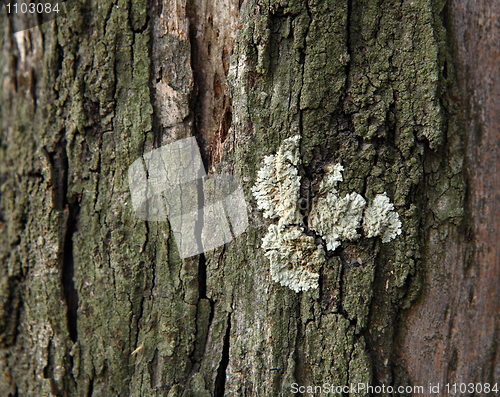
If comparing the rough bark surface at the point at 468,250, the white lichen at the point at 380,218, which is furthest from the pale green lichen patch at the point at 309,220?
the rough bark surface at the point at 468,250

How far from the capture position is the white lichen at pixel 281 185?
1228 mm

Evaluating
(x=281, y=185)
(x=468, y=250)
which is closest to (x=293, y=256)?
(x=281, y=185)

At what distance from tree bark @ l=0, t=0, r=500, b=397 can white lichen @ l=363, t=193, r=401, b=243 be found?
4 centimetres

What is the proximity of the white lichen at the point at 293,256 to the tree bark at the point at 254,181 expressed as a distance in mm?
40

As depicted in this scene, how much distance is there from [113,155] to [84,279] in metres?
0.58

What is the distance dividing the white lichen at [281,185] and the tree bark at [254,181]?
0.04m

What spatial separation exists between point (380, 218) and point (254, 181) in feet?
1.69

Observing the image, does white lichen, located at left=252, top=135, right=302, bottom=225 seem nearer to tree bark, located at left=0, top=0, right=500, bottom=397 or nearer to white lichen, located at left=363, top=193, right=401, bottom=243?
tree bark, located at left=0, top=0, right=500, bottom=397

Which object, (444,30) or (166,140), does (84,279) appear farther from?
(444,30)

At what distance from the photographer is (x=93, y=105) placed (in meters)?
1.40

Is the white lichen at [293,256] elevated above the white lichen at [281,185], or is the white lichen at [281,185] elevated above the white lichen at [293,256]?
the white lichen at [281,185]

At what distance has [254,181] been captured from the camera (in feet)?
4.15

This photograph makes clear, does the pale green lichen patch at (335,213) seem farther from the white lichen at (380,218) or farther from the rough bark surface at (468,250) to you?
the rough bark surface at (468,250)

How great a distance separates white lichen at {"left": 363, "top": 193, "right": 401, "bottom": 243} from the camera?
1252mm
